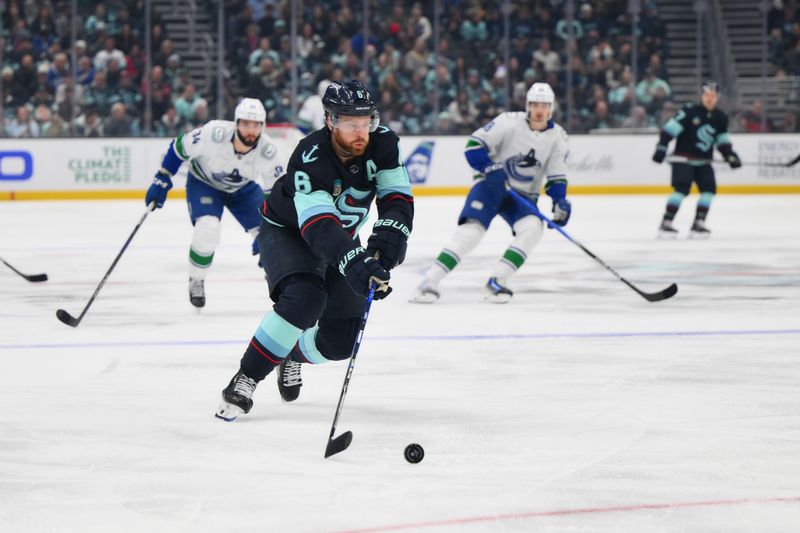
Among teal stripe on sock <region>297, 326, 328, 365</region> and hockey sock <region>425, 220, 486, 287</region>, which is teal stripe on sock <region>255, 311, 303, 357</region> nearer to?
teal stripe on sock <region>297, 326, 328, 365</region>

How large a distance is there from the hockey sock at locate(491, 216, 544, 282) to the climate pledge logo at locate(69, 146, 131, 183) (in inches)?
302

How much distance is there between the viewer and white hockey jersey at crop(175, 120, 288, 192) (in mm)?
5906

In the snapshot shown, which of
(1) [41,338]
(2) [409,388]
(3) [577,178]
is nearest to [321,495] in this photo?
(2) [409,388]

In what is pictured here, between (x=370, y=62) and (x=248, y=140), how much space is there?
27.6 feet

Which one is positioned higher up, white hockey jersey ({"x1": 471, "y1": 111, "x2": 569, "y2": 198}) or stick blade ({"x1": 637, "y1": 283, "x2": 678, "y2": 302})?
white hockey jersey ({"x1": 471, "y1": 111, "x2": 569, "y2": 198})

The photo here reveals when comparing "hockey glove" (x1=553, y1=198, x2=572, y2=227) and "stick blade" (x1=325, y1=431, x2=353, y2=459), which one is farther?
"hockey glove" (x1=553, y1=198, x2=572, y2=227)

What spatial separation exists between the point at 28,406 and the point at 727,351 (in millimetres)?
2589

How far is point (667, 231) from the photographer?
9.71 metres

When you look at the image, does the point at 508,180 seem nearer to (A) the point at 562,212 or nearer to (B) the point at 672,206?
(A) the point at 562,212

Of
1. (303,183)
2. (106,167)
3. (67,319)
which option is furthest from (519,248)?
(106,167)

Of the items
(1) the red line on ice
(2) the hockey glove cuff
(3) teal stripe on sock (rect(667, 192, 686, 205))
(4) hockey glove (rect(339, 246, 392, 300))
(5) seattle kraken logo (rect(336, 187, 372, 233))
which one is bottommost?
(3) teal stripe on sock (rect(667, 192, 686, 205))

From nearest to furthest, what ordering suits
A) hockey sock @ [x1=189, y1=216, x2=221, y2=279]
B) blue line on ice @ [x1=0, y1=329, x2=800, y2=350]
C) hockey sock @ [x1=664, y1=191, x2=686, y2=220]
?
1. blue line on ice @ [x1=0, y1=329, x2=800, y2=350]
2. hockey sock @ [x1=189, y1=216, x2=221, y2=279]
3. hockey sock @ [x1=664, y1=191, x2=686, y2=220]

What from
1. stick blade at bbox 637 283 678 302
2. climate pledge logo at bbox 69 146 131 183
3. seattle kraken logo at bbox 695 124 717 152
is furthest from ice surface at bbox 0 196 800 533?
climate pledge logo at bbox 69 146 131 183

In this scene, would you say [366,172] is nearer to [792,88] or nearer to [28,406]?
[28,406]
